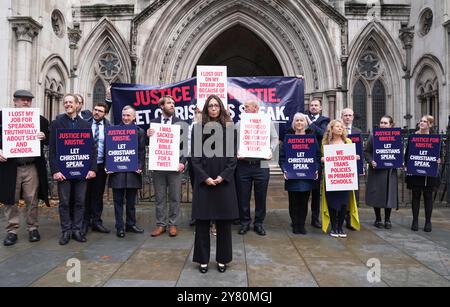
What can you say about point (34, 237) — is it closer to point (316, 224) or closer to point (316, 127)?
point (316, 224)

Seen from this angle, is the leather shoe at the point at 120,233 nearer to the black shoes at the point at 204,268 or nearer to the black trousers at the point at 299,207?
the black shoes at the point at 204,268

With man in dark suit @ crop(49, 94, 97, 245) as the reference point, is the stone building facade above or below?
above

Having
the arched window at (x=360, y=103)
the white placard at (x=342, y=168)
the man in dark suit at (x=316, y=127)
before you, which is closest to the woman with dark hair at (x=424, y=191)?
the white placard at (x=342, y=168)

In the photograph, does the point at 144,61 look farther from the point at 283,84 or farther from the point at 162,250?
A: the point at 162,250

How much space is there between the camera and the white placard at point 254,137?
18.1 feet

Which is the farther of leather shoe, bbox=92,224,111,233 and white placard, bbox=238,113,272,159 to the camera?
leather shoe, bbox=92,224,111,233

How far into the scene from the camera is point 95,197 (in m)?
5.88

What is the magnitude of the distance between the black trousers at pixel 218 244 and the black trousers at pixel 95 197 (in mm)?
2492

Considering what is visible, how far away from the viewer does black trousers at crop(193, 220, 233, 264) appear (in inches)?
157

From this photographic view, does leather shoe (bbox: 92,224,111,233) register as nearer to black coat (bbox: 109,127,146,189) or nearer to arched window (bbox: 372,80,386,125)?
black coat (bbox: 109,127,146,189)

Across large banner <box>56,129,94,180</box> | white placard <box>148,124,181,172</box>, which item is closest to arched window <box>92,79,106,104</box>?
large banner <box>56,129,94,180</box>

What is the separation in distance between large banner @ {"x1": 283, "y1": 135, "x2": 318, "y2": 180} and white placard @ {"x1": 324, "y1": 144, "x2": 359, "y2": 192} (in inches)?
8.5

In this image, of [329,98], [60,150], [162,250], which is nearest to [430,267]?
[162,250]

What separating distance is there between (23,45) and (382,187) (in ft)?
35.4
